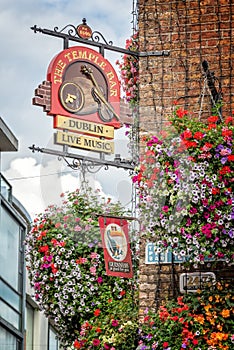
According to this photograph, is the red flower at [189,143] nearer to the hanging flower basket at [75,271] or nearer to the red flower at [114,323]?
the hanging flower basket at [75,271]

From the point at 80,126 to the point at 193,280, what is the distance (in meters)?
1.86

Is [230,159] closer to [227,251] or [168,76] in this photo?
[227,251]

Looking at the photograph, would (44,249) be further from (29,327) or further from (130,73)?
(29,327)

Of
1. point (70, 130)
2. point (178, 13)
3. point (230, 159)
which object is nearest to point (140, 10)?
point (178, 13)

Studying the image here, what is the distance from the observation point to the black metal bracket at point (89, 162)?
9.41 metres

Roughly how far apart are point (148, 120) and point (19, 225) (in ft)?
56.8

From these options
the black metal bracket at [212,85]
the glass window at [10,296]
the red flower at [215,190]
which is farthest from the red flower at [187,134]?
the glass window at [10,296]

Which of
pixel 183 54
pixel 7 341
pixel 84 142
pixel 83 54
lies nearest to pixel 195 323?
pixel 84 142

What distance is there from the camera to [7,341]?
2531 centimetres

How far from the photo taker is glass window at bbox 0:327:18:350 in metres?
24.6

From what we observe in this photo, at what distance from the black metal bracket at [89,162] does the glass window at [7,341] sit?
1543 centimetres

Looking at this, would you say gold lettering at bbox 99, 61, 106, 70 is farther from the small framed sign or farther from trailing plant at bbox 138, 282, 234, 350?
trailing plant at bbox 138, 282, 234, 350

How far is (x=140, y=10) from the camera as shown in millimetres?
11164

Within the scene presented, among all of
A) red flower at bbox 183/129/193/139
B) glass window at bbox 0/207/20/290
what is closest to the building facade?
glass window at bbox 0/207/20/290
